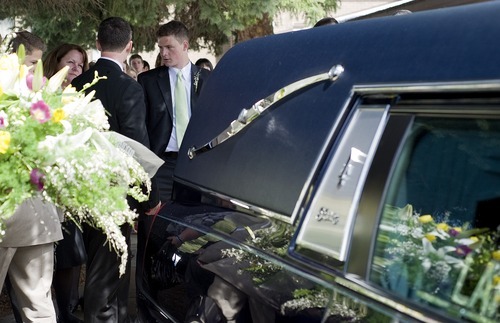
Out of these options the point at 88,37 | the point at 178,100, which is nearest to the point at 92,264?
the point at 178,100

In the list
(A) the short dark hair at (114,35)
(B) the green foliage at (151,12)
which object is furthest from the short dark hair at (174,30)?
(B) the green foliage at (151,12)

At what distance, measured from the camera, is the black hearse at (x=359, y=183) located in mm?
1947

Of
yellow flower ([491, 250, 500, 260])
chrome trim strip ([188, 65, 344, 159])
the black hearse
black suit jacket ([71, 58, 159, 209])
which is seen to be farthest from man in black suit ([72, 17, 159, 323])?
yellow flower ([491, 250, 500, 260])

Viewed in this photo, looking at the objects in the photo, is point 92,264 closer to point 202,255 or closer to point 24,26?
point 202,255

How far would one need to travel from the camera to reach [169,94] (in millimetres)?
6164

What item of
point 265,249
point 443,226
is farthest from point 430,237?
point 265,249

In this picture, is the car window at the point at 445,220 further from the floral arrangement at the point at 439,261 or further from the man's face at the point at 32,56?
the man's face at the point at 32,56

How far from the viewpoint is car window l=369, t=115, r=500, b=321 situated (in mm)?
1868

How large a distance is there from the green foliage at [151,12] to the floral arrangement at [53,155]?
5.78 metres

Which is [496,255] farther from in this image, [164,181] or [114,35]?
[164,181]

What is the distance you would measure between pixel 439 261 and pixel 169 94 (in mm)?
4384

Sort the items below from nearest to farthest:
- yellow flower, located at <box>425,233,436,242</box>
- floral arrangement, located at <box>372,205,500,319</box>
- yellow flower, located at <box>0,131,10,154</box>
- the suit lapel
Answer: floral arrangement, located at <box>372,205,500,319</box>, yellow flower, located at <box>425,233,436,242</box>, yellow flower, located at <box>0,131,10,154</box>, the suit lapel

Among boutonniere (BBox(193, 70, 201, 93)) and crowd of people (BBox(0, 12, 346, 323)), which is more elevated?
boutonniere (BBox(193, 70, 201, 93))

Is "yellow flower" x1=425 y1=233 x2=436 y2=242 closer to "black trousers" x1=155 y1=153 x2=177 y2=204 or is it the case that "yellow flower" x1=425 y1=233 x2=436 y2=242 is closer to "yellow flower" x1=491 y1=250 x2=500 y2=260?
"yellow flower" x1=491 y1=250 x2=500 y2=260
